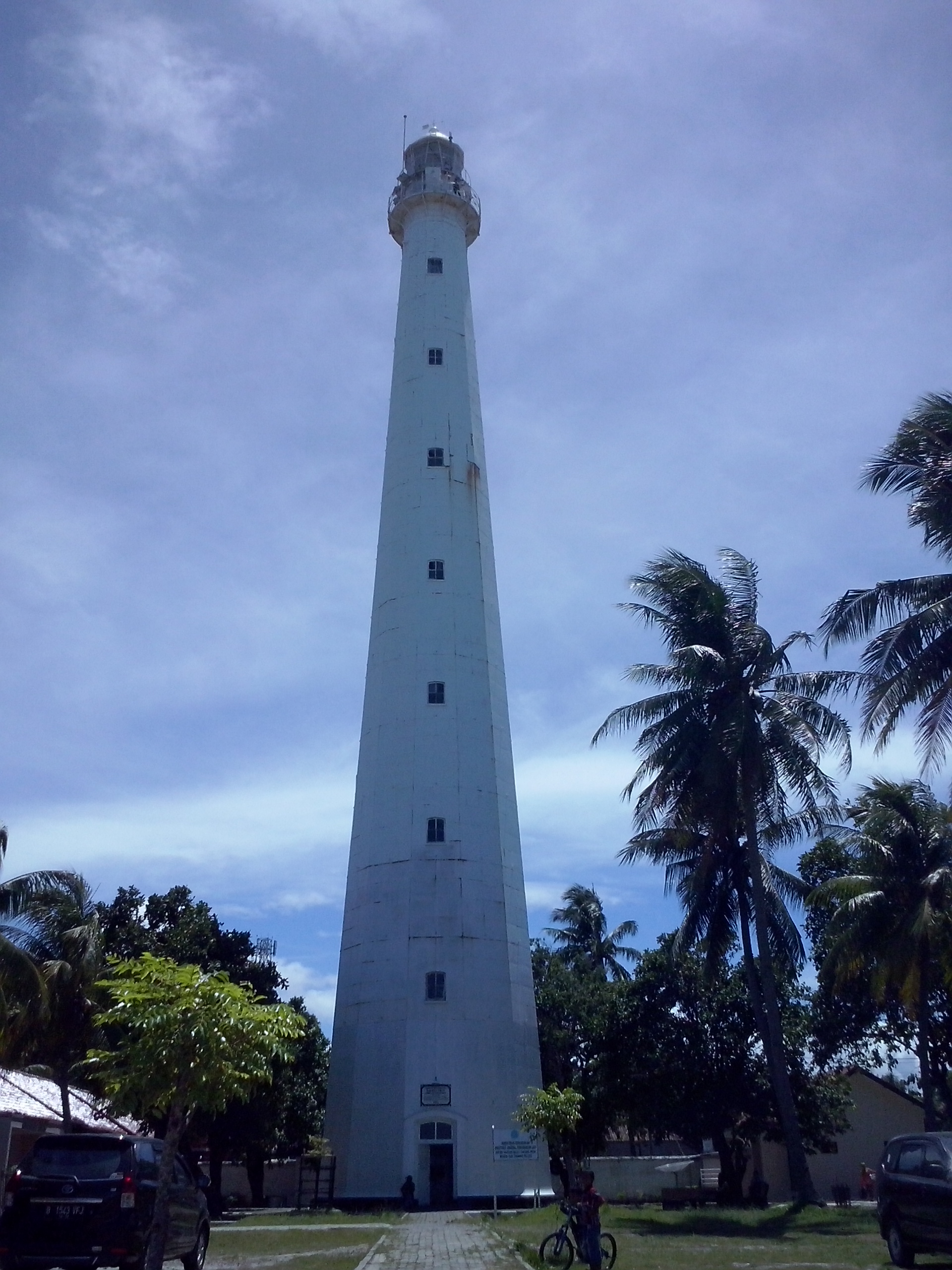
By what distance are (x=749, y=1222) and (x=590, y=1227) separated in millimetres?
11574

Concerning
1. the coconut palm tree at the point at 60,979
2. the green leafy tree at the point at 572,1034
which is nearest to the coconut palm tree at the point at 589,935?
the green leafy tree at the point at 572,1034

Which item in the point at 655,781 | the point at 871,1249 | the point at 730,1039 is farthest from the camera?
the point at 730,1039

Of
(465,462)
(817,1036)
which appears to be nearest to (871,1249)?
(817,1036)

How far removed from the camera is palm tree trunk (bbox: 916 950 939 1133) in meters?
27.3

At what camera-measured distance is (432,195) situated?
40.5 metres

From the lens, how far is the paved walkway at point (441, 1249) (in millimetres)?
15453

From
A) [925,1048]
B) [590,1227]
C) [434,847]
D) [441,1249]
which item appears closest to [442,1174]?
[434,847]

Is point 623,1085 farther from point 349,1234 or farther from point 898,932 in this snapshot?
point 349,1234

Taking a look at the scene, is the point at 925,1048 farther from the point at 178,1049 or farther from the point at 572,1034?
the point at 178,1049

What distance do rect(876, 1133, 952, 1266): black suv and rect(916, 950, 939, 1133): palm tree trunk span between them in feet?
40.2

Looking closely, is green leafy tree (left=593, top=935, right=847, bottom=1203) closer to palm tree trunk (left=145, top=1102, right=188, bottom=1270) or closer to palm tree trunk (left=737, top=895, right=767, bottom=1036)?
palm tree trunk (left=737, top=895, right=767, bottom=1036)

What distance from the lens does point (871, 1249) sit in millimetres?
17484

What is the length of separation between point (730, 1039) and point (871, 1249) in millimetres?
17358

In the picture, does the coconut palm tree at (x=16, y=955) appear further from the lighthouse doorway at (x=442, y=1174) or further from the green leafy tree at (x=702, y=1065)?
the green leafy tree at (x=702, y=1065)
